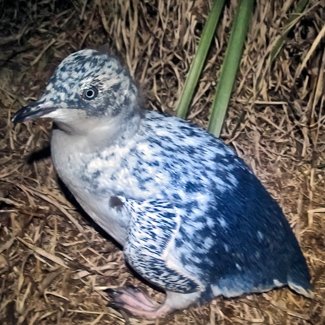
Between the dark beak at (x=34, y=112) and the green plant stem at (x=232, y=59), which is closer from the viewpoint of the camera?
the dark beak at (x=34, y=112)

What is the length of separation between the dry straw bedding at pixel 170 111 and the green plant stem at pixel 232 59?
0.43ft

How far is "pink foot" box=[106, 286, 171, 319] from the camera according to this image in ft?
5.88

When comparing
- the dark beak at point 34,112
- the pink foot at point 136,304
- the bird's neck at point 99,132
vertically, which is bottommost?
the pink foot at point 136,304

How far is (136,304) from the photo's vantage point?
5.90ft

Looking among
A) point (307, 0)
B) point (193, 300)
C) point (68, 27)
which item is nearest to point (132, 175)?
point (193, 300)

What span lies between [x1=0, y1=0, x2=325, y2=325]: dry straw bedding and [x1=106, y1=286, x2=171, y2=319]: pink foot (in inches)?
1.1

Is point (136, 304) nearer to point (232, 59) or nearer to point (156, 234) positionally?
point (156, 234)

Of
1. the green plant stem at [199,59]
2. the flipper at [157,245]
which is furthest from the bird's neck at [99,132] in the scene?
the green plant stem at [199,59]

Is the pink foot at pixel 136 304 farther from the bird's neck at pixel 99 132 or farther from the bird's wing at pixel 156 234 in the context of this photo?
the bird's neck at pixel 99 132

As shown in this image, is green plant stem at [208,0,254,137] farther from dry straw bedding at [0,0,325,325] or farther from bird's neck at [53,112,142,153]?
bird's neck at [53,112,142,153]

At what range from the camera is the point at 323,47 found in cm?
206

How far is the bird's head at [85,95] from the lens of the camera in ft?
5.05

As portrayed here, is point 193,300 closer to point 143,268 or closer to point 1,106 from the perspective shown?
point 143,268

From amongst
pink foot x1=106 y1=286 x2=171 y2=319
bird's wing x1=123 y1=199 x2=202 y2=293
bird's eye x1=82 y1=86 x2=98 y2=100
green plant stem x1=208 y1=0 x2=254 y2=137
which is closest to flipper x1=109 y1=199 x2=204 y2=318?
bird's wing x1=123 y1=199 x2=202 y2=293
